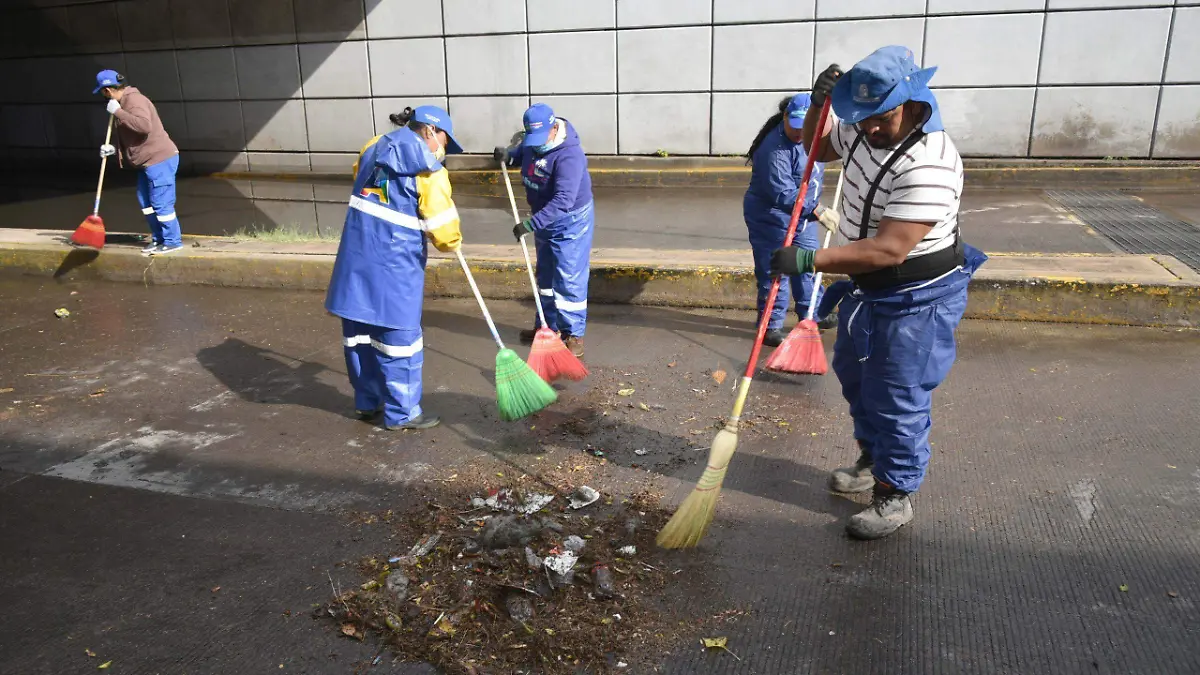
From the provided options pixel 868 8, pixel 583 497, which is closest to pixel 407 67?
pixel 868 8

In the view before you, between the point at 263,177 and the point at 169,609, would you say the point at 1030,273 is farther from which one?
the point at 263,177

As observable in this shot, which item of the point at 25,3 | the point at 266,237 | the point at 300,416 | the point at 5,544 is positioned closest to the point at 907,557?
the point at 300,416

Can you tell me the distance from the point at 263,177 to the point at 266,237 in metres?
6.29

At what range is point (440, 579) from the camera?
3.17 m

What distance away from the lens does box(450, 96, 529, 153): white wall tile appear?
1248cm

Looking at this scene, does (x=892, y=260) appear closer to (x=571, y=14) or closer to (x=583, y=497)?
(x=583, y=497)

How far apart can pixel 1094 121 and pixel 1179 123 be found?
3.06ft

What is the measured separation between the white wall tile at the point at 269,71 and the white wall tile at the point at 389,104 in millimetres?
1449

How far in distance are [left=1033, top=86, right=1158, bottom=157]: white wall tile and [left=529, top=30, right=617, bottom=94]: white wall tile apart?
18.3ft

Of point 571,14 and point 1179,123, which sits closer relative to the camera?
point 1179,123

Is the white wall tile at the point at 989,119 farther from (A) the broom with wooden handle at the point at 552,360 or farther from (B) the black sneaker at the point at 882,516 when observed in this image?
(B) the black sneaker at the point at 882,516

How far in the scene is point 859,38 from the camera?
10883 millimetres

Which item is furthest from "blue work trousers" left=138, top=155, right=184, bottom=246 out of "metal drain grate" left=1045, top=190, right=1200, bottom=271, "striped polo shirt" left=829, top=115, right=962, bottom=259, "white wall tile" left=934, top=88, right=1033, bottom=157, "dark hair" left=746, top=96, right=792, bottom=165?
"white wall tile" left=934, top=88, right=1033, bottom=157

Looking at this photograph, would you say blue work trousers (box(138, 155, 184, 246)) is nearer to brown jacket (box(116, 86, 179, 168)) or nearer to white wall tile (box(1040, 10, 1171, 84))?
brown jacket (box(116, 86, 179, 168))
